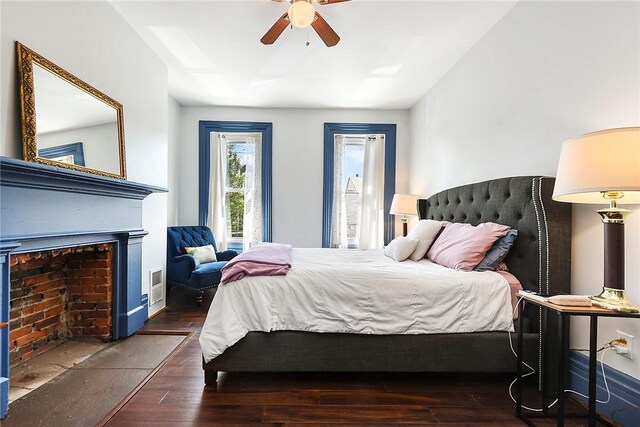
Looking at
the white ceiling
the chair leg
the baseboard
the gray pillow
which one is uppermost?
the white ceiling

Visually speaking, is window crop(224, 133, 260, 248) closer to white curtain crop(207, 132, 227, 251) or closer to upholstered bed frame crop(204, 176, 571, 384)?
white curtain crop(207, 132, 227, 251)

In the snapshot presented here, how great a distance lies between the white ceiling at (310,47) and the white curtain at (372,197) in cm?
74

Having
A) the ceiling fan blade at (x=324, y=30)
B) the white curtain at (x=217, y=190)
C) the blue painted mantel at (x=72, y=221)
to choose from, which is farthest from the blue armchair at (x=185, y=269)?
the ceiling fan blade at (x=324, y=30)

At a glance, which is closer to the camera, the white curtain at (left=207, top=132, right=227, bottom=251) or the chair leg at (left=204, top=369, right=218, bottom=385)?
the chair leg at (left=204, top=369, right=218, bottom=385)

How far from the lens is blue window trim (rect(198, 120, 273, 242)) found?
→ 4.23 m

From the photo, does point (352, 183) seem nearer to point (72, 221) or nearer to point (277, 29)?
point (277, 29)

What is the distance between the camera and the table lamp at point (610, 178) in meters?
1.13

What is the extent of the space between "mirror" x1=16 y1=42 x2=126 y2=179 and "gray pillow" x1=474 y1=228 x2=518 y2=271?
2.79m

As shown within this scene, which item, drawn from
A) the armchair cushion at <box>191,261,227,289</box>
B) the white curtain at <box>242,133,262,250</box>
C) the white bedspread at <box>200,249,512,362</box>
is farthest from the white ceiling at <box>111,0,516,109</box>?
the armchair cushion at <box>191,261,227,289</box>

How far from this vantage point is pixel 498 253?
1.88m

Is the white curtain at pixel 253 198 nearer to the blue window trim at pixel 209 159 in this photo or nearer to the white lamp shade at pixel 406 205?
the blue window trim at pixel 209 159

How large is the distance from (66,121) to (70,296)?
4.59ft

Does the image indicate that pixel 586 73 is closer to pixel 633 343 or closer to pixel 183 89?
pixel 633 343

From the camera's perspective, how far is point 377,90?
3.62 m
